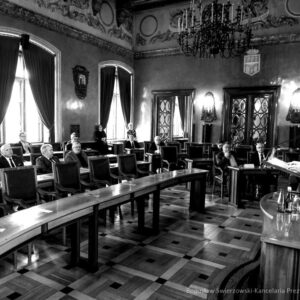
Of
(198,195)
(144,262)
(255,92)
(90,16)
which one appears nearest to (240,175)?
(198,195)

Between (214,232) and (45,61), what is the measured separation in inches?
280

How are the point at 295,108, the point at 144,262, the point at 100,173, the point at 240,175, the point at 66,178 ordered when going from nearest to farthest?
the point at 144,262 → the point at 66,178 → the point at 100,173 → the point at 240,175 → the point at 295,108

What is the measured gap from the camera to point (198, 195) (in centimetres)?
656

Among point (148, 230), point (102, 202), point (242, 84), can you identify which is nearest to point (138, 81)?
point (242, 84)

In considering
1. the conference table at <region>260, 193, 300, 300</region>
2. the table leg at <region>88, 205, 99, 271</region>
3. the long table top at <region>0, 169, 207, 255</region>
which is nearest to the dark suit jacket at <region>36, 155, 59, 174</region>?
the long table top at <region>0, 169, 207, 255</region>

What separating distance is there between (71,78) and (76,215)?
7.79m

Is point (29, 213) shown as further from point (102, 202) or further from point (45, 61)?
point (45, 61)

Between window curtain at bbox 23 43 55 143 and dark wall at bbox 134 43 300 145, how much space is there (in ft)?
14.8

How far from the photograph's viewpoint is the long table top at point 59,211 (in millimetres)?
2775

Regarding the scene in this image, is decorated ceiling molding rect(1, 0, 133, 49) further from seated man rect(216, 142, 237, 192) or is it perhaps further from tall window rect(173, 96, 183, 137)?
seated man rect(216, 142, 237, 192)

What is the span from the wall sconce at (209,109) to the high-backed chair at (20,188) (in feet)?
Result: 27.3

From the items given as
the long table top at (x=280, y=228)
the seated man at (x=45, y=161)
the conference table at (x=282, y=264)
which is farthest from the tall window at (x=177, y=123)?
the conference table at (x=282, y=264)

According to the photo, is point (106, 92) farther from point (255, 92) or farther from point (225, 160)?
point (225, 160)

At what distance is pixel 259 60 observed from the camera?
1130 centimetres
